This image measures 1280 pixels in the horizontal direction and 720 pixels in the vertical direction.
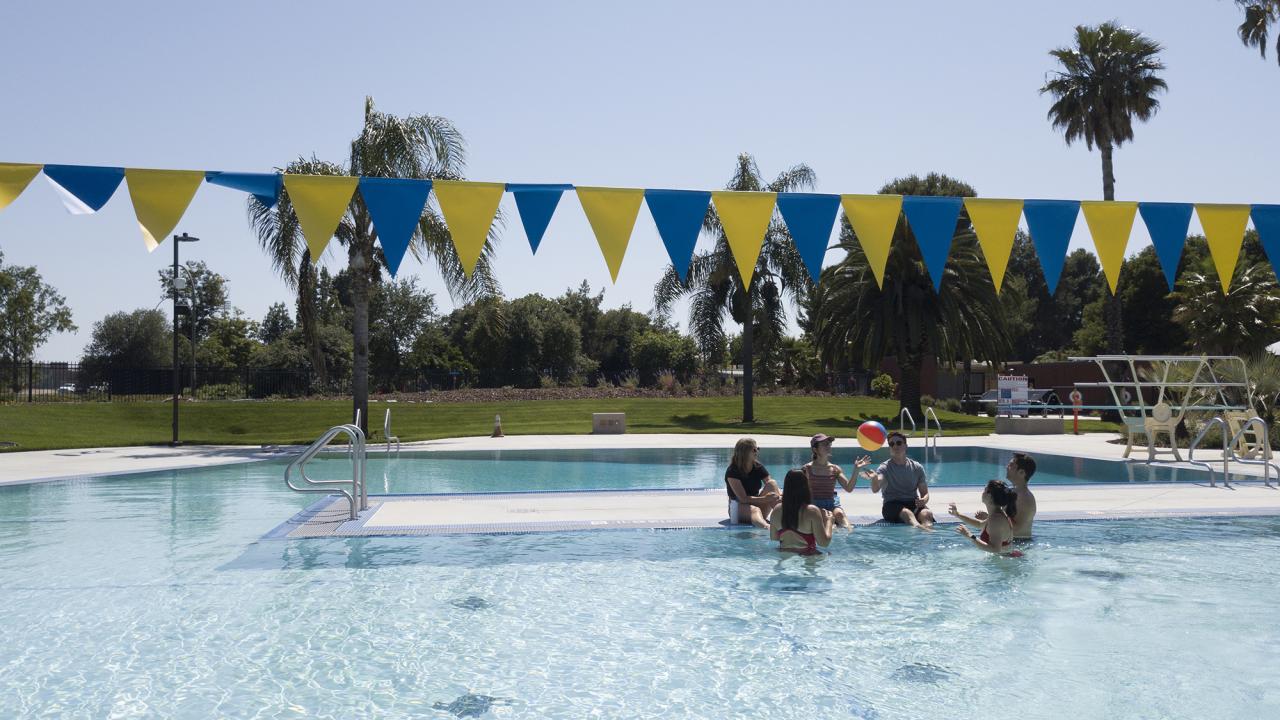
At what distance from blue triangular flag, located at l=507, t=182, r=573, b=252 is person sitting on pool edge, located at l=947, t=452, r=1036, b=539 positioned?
18.4ft

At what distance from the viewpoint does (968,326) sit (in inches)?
1203

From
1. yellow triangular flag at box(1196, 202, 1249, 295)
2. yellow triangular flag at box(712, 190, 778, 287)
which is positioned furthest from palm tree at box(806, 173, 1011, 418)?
yellow triangular flag at box(712, 190, 778, 287)

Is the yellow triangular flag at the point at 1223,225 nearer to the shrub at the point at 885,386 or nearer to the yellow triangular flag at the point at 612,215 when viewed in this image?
the yellow triangular flag at the point at 612,215

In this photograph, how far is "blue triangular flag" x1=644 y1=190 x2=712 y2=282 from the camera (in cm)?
1121

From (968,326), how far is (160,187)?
85.0 feet

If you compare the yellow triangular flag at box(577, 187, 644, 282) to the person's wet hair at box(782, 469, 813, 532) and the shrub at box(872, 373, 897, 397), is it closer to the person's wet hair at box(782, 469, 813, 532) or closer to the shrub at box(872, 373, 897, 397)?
the person's wet hair at box(782, 469, 813, 532)

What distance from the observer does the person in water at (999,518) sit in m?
8.64

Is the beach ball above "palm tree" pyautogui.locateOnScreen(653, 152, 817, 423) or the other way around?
the other way around

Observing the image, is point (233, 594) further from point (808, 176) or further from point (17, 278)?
point (17, 278)

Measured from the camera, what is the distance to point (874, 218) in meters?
11.5

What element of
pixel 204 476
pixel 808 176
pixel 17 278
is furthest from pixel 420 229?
pixel 17 278

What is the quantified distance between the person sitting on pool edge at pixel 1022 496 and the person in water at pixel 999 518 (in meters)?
0.07

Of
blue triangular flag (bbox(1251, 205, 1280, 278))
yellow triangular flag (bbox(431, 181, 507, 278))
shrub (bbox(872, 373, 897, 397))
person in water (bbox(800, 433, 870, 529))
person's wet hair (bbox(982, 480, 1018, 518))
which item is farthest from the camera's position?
shrub (bbox(872, 373, 897, 397))

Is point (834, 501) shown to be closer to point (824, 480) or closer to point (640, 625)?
point (824, 480)
